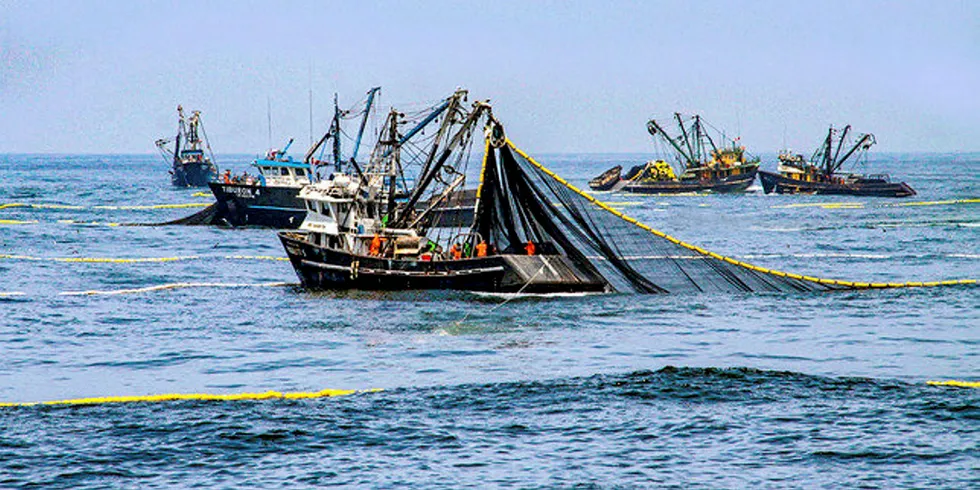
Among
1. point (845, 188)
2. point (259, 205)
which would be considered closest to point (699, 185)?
point (845, 188)

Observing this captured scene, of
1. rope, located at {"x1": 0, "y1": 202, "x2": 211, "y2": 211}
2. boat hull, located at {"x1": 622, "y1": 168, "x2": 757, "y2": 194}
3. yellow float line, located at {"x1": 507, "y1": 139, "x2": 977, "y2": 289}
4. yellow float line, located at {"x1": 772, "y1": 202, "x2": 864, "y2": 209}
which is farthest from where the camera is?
boat hull, located at {"x1": 622, "y1": 168, "x2": 757, "y2": 194}

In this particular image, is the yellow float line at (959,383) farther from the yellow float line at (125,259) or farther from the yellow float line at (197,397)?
the yellow float line at (125,259)

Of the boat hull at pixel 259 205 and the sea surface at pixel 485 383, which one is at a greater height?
the boat hull at pixel 259 205

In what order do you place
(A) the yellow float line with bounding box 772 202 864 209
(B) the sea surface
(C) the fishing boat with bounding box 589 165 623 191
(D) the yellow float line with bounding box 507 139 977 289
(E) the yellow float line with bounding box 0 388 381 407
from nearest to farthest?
(B) the sea surface, (E) the yellow float line with bounding box 0 388 381 407, (D) the yellow float line with bounding box 507 139 977 289, (A) the yellow float line with bounding box 772 202 864 209, (C) the fishing boat with bounding box 589 165 623 191

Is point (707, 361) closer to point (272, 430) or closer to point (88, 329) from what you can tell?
point (272, 430)

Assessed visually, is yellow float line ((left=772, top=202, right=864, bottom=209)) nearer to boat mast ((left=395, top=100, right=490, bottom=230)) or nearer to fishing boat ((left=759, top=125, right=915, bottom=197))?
fishing boat ((left=759, top=125, right=915, bottom=197))

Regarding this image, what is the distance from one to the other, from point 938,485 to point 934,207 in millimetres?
88445

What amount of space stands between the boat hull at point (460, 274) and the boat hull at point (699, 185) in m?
89.5

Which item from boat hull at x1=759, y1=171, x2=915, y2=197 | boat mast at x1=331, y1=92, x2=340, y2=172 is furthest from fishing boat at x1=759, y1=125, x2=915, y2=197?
boat mast at x1=331, y1=92, x2=340, y2=172

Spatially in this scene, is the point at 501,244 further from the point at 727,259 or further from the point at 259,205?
the point at 259,205

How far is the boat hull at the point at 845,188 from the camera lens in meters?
120

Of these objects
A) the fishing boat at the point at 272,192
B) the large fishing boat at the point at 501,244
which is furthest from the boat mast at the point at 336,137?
the large fishing boat at the point at 501,244

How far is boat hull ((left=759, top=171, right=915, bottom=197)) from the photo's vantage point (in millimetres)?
119812

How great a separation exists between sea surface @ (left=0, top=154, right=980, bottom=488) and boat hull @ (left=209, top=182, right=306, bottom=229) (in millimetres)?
23191
